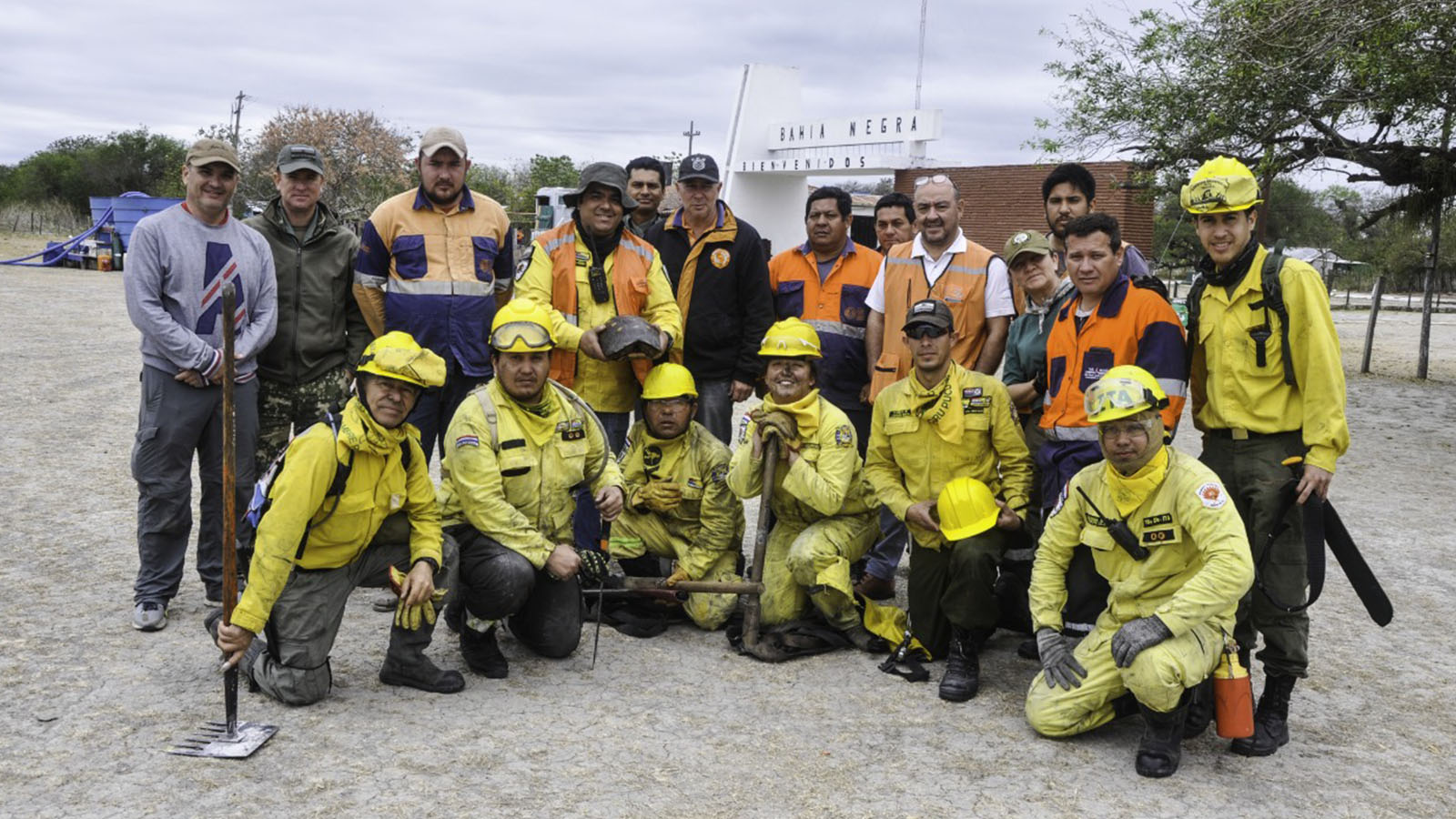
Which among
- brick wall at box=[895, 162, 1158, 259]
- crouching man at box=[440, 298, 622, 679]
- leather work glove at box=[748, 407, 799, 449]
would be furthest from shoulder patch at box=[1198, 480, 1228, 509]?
brick wall at box=[895, 162, 1158, 259]

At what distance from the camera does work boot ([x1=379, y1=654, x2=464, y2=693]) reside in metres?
4.73

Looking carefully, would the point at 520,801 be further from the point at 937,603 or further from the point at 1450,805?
the point at 1450,805

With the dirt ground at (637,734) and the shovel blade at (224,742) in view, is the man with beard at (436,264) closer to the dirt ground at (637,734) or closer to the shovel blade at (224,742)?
the dirt ground at (637,734)

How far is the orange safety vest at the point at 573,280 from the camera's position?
593 cm

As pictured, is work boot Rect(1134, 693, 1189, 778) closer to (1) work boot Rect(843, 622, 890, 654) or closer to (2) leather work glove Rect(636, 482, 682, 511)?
(1) work boot Rect(843, 622, 890, 654)

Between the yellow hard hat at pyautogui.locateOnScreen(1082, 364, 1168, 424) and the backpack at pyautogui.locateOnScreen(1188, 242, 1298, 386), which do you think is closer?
the yellow hard hat at pyautogui.locateOnScreen(1082, 364, 1168, 424)

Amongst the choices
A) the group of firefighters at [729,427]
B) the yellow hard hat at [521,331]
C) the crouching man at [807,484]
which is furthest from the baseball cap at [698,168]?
the yellow hard hat at [521,331]

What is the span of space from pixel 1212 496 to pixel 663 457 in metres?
2.72

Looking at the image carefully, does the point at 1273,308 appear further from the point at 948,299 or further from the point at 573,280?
the point at 573,280

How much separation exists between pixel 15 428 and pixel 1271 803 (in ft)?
31.8

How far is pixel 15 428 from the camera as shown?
952 centimetres

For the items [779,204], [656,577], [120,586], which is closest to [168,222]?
[120,586]

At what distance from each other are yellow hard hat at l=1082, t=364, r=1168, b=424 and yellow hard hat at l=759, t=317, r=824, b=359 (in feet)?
5.22

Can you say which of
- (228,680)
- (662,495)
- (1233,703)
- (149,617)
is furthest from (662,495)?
(1233,703)
